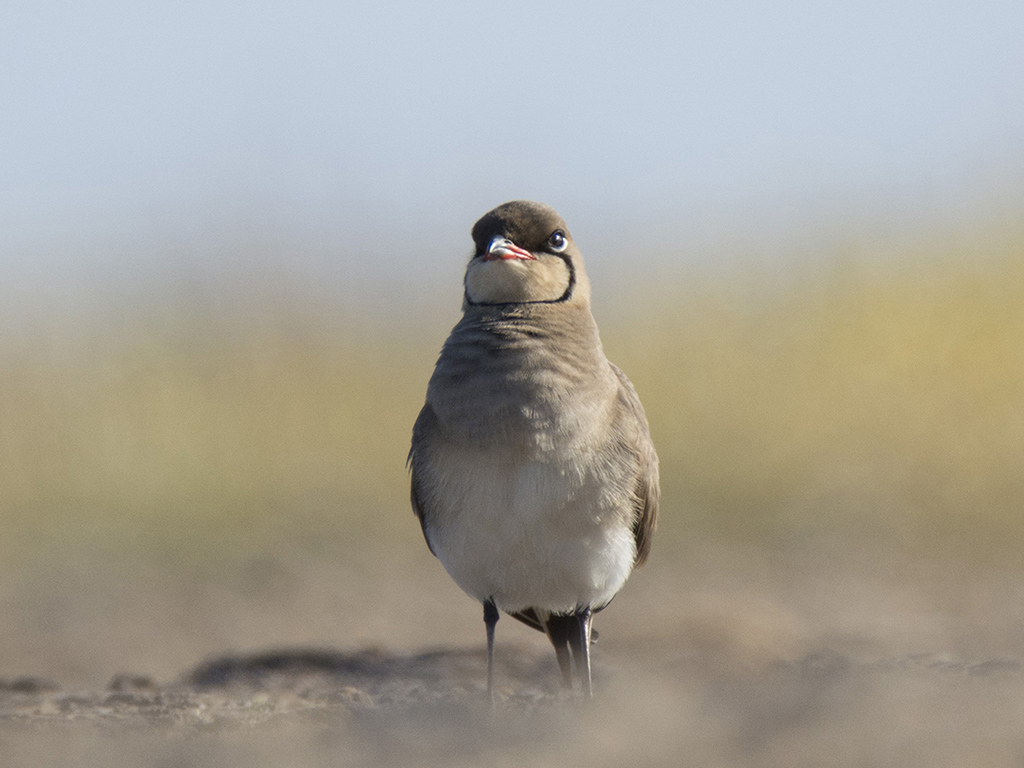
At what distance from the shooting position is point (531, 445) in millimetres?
4754

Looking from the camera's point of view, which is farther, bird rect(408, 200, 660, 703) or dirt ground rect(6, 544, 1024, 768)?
bird rect(408, 200, 660, 703)

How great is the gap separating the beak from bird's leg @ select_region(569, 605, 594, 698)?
1.47 m

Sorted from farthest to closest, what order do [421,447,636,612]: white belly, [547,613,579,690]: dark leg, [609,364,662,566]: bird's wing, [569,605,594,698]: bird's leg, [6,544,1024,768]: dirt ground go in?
[547,613,579,690]: dark leg
[569,605,594,698]: bird's leg
[609,364,662,566]: bird's wing
[421,447,636,612]: white belly
[6,544,1024,768]: dirt ground

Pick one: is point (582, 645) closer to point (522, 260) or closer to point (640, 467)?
point (640, 467)

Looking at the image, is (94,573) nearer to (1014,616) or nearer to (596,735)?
(1014,616)

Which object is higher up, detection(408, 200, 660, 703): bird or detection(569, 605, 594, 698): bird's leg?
detection(408, 200, 660, 703): bird

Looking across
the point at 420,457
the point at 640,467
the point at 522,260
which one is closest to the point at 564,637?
the point at 640,467

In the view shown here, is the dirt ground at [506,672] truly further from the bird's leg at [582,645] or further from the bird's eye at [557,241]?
the bird's eye at [557,241]

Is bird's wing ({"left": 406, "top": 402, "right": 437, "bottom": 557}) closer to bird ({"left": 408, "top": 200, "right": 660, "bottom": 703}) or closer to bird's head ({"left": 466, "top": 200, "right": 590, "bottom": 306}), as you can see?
bird ({"left": 408, "top": 200, "right": 660, "bottom": 703})

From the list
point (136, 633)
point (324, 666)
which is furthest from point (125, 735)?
point (136, 633)

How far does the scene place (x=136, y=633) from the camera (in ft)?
26.5

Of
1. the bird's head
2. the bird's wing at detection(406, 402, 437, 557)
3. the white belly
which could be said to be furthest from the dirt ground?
the bird's head

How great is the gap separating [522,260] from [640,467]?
95 centimetres

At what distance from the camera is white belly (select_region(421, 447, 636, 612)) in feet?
15.7
